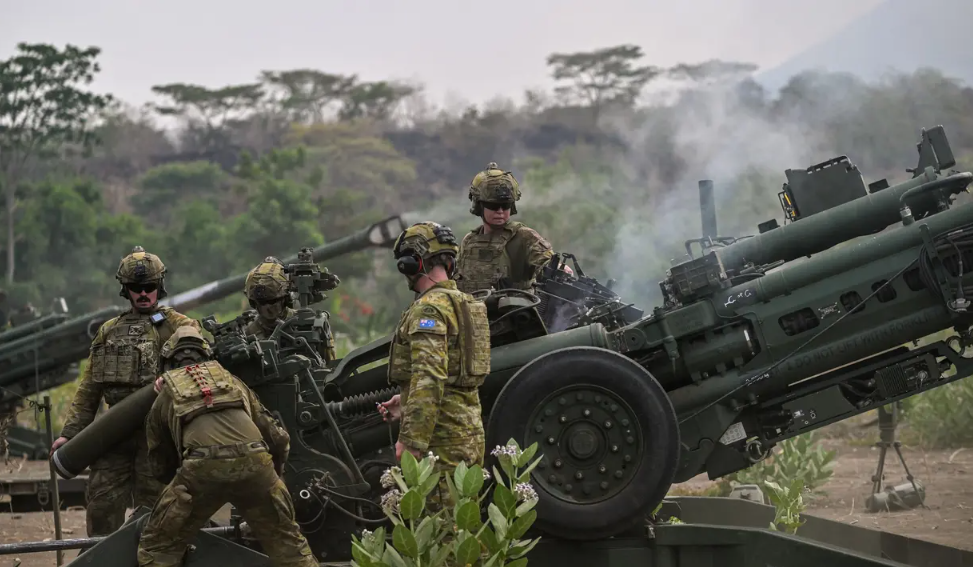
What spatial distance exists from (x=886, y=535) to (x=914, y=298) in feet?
5.25

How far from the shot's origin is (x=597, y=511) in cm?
611

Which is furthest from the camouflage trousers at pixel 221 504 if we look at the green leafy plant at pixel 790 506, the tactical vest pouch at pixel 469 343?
the green leafy plant at pixel 790 506

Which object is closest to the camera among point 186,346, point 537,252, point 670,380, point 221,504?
point 221,504

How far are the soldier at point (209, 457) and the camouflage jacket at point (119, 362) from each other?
119cm

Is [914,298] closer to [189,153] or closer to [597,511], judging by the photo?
[597,511]

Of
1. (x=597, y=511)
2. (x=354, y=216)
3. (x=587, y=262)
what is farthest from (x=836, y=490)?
(x=354, y=216)

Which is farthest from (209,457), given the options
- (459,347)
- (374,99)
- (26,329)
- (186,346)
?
(374,99)

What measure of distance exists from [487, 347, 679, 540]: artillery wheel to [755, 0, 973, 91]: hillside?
577 centimetres

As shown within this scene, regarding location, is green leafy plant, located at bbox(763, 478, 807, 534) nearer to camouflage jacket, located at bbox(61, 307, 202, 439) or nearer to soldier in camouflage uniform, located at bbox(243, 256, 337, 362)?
soldier in camouflage uniform, located at bbox(243, 256, 337, 362)

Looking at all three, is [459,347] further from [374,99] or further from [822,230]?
[374,99]

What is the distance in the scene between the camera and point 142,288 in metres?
7.24

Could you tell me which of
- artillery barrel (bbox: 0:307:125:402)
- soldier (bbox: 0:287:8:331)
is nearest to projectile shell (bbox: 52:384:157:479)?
artillery barrel (bbox: 0:307:125:402)

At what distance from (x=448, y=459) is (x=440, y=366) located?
438mm

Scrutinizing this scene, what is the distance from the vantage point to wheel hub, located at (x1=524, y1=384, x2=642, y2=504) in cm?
619
